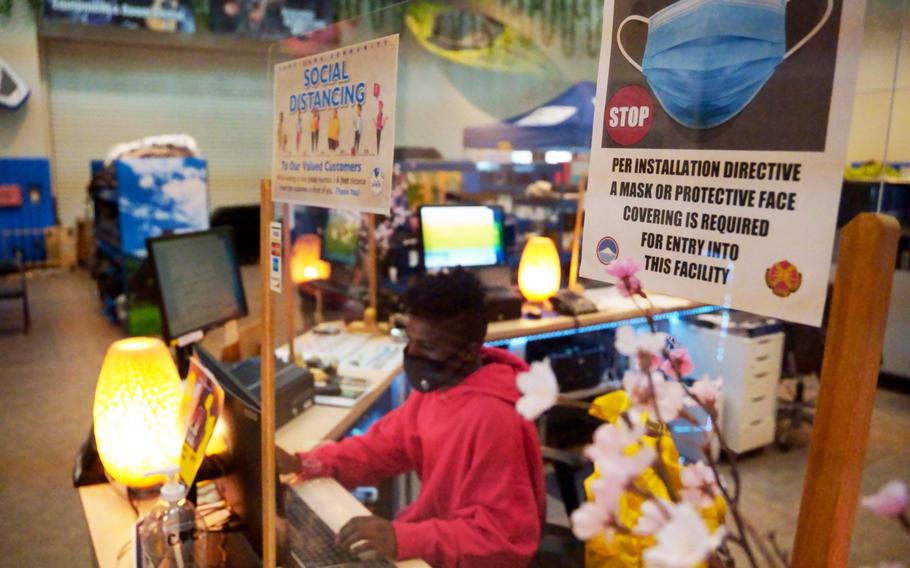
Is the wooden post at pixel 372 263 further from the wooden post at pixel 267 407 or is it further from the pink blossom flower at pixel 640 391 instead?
the pink blossom flower at pixel 640 391

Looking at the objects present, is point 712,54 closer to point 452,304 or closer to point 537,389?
point 537,389

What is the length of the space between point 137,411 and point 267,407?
0.48m

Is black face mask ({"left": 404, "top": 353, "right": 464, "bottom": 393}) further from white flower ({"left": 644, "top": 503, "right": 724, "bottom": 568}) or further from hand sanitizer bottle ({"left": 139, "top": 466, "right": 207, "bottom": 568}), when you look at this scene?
white flower ({"left": 644, "top": 503, "right": 724, "bottom": 568})

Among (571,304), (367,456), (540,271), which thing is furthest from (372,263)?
(367,456)

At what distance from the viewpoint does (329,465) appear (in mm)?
1670

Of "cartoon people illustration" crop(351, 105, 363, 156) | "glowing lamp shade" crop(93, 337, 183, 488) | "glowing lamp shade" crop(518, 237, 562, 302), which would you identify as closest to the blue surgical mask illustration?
"cartoon people illustration" crop(351, 105, 363, 156)

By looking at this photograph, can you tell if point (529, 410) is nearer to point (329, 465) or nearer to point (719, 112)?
point (719, 112)

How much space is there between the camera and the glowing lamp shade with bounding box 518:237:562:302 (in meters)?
2.88

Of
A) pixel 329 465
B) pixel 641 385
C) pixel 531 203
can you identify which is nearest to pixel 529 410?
pixel 641 385

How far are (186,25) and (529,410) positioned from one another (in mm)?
10136

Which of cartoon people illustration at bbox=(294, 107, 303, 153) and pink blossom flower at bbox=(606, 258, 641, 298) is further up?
cartoon people illustration at bbox=(294, 107, 303, 153)

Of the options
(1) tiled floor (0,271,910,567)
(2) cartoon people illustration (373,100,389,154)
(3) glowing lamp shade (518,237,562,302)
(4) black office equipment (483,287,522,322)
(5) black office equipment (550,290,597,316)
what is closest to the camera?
(2) cartoon people illustration (373,100,389,154)

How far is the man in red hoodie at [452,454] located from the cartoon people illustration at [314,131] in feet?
1.88

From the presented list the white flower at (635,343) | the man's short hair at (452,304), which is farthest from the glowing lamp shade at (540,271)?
the white flower at (635,343)
